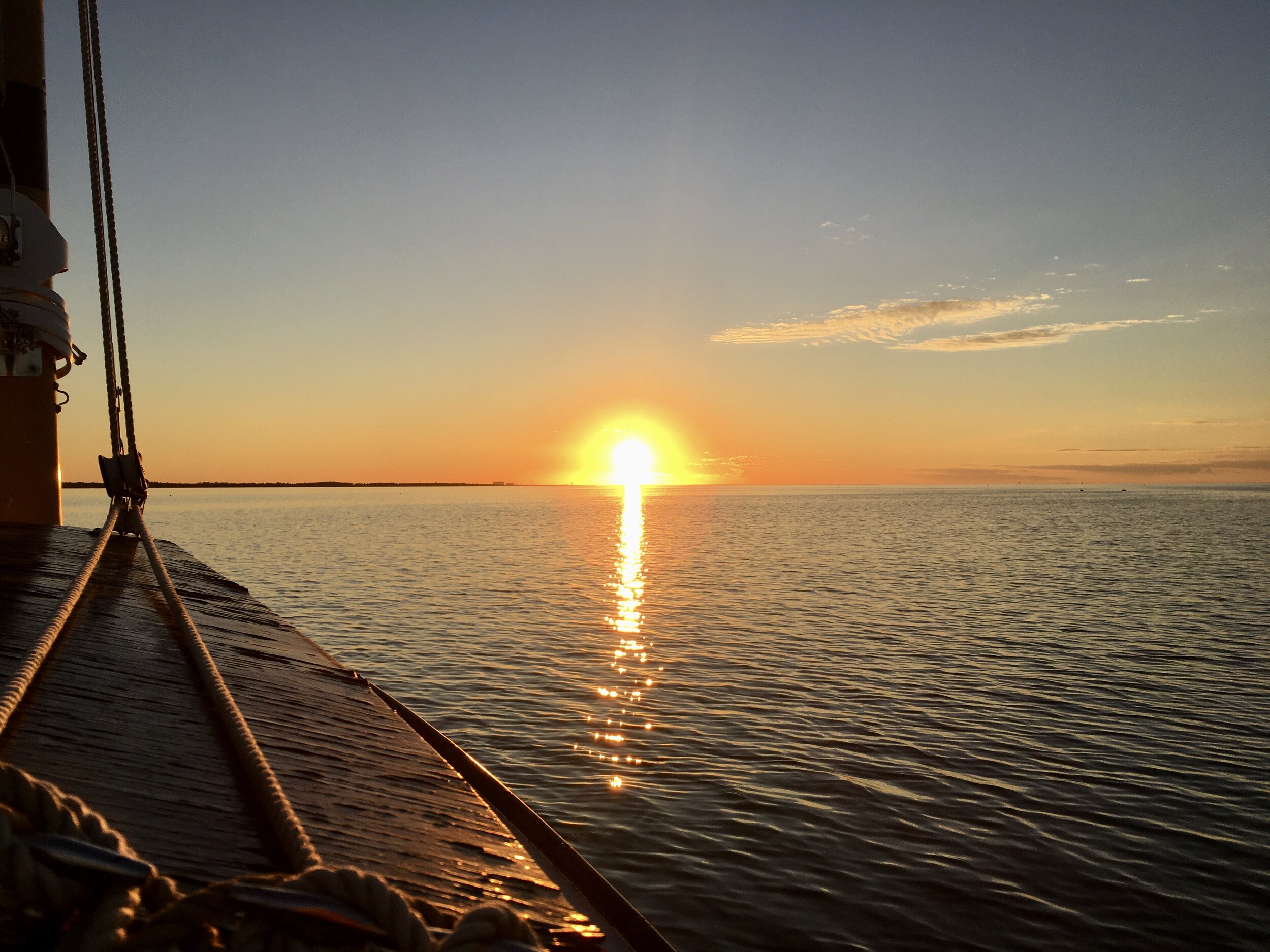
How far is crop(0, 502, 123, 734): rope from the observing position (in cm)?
243

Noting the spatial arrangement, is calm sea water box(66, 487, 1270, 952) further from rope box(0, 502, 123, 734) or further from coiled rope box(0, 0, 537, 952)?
coiled rope box(0, 0, 537, 952)

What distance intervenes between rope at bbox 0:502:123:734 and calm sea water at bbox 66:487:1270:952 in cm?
574

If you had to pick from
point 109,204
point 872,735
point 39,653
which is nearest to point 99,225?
point 109,204

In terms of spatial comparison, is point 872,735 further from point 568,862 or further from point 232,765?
point 232,765

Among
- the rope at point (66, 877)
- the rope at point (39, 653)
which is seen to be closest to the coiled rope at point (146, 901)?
the rope at point (66, 877)

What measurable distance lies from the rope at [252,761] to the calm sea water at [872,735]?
513 cm

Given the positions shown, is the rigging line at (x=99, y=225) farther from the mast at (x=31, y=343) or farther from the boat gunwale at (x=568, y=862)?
the boat gunwale at (x=568, y=862)

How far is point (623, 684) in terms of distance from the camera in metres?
16.0

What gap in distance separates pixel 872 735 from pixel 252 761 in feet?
37.9

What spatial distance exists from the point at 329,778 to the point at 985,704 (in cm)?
1357

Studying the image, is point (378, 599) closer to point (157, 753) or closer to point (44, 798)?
point (157, 753)

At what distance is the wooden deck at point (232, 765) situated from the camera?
2582 millimetres

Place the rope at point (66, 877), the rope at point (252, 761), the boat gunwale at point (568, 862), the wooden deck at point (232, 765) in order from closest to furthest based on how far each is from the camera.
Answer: the rope at point (66, 877) → the rope at point (252, 761) → the wooden deck at point (232, 765) → the boat gunwale at point (568, 862)

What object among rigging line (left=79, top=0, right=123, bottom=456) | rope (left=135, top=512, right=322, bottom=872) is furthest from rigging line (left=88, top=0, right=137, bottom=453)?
rope (left=135, top=512, right=322, bottom=872)
